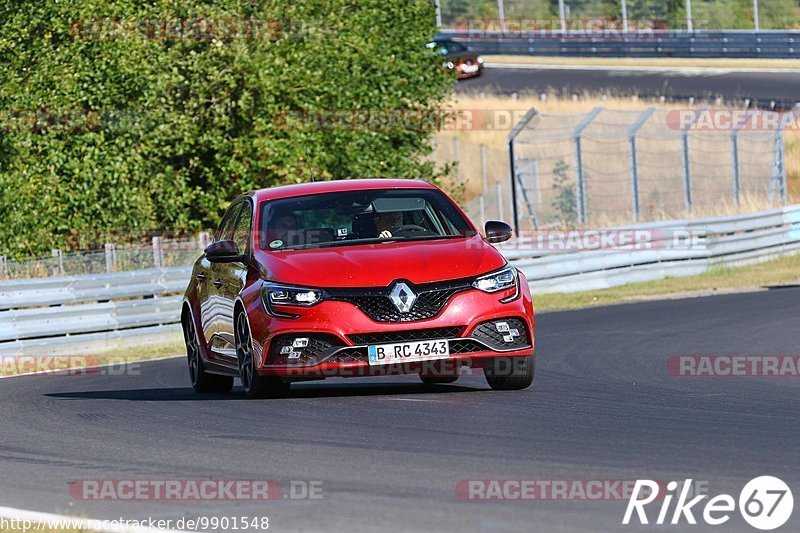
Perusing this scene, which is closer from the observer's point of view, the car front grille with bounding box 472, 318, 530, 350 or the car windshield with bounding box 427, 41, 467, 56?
the car front grille with bounding box 472, 318, 530, 350

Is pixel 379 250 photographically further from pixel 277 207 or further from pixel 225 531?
pixel 225 531

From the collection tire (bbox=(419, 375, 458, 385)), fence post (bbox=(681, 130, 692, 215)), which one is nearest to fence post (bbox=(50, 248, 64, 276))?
tire (bbox=(419, 375, 458, 385))

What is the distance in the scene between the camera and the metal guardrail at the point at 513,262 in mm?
19281

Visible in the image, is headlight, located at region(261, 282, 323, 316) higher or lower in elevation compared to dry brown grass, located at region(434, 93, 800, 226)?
higher

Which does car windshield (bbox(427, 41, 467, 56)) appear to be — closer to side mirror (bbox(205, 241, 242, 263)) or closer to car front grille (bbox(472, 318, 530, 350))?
side mirror (bbox(205, 241, 242, 263))

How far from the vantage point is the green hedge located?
25312 mm

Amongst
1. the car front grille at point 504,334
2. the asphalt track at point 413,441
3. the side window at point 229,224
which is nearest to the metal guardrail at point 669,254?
the asphalt track at point 413,441

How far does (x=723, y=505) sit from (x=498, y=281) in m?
4.57

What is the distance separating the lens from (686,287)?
2512cm

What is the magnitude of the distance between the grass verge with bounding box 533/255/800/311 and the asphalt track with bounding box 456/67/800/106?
18808 millimetres

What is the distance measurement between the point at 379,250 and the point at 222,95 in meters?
16.1

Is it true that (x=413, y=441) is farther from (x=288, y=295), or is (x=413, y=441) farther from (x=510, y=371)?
(x=510, y=371)

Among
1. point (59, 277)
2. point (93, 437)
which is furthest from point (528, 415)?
point (59, 277)

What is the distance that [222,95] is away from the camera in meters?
26.5
